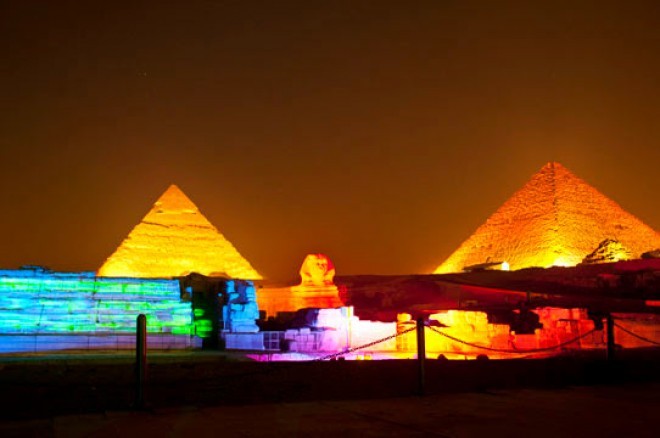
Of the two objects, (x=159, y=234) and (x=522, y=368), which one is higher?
(x=159, y=234)

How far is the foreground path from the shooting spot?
4870 mm

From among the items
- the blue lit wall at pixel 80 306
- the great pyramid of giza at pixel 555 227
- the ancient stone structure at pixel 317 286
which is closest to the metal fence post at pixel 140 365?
the blue lit wall at pixel 80 306

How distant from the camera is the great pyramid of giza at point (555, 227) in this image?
5362 centimetres

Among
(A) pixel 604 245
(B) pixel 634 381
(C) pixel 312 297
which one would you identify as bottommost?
(B) pixel 634 381

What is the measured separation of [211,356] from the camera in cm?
1037

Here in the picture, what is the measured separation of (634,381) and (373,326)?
9763 millimetres

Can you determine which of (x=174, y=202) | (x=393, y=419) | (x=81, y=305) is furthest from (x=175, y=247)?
(x=393, y=419)

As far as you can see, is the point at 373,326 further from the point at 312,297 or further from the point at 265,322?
the point at 312,297

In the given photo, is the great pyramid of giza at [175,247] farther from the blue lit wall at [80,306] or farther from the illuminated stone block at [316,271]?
the blue lit wall at [80,306]

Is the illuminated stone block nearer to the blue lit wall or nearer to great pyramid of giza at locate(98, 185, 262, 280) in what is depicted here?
the blue lit wall

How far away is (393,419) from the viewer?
17.7ft

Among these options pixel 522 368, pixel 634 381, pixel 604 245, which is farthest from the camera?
pixel 604 245

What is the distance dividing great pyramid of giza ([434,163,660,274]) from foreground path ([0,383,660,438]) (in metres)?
48.0

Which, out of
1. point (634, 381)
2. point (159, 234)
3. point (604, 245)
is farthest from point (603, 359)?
point (604, 245)
